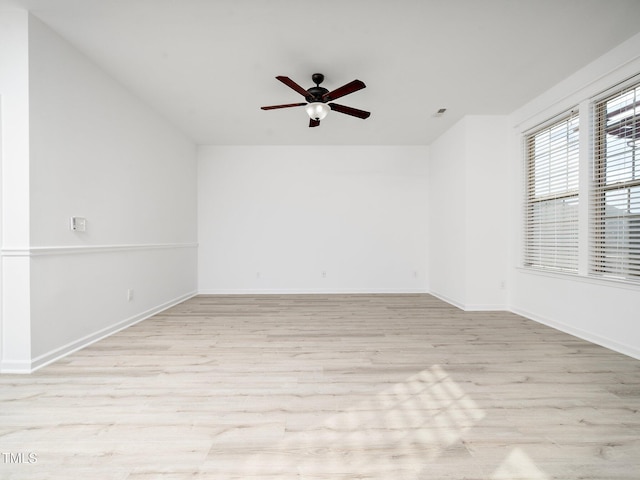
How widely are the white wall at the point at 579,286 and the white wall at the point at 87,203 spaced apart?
15.5ft

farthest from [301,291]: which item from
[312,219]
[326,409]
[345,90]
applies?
[326,409]

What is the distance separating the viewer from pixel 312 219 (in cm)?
551

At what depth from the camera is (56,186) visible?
245cm

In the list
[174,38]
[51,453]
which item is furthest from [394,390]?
[174,38]

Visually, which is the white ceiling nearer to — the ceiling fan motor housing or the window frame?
the ceiling fan motor housing

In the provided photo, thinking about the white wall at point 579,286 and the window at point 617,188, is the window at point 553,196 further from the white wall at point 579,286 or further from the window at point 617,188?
the window at point 617,188

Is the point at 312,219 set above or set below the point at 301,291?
above

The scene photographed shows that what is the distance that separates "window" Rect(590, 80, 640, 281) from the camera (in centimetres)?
252

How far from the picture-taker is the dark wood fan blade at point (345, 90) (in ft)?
8.66

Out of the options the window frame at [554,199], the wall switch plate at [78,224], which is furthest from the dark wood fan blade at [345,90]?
the wall switch plate at [78,224]

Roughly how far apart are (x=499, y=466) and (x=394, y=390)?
0.70m

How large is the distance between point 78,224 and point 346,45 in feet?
9.30

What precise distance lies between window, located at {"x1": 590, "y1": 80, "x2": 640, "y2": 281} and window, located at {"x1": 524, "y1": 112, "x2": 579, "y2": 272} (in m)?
0.23

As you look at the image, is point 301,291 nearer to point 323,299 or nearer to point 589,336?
point 323,299
